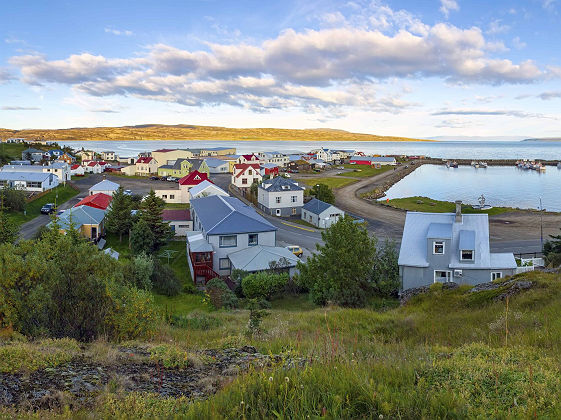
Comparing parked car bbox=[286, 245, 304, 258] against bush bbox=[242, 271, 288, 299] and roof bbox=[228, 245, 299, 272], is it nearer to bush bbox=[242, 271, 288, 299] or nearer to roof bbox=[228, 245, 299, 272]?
roof bbox=[228, 245, 299, 272]

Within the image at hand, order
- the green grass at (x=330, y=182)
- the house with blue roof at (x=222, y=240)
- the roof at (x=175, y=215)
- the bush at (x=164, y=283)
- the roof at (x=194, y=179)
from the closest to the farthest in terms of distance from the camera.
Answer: the bush at (x=164, y=283) → the house with blue roof at (x=222, y=240) → the roof at (x=175, y=215) → the roof at (x=194, y=179) → the green grass at (x=330, y=182)

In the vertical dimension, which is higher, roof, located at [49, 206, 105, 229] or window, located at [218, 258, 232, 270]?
roof, located at [49, 206, 105, 229]

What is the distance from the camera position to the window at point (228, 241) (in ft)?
101

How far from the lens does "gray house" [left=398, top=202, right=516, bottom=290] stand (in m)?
23.6

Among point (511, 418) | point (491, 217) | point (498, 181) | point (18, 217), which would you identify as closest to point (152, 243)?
point (18, 217)

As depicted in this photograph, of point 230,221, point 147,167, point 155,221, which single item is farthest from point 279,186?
point 147,167

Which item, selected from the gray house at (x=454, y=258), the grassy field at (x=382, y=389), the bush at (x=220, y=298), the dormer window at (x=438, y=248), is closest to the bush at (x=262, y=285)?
the bush at (x=220, y=298)

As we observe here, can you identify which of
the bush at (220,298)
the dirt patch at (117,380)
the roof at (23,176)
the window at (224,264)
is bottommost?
the bush at (220,298)

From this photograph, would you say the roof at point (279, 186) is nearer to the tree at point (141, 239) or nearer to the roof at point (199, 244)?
the roof at point (199, 244)

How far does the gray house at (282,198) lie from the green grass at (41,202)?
2707 cm

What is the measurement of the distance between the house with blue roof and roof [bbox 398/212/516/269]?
11251 mm

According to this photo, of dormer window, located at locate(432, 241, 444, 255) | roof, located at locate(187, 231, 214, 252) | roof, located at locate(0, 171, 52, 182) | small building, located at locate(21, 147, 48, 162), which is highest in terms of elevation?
small building, located at locate(21, 147, 48, 162)

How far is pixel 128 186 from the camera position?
76625 millimetres

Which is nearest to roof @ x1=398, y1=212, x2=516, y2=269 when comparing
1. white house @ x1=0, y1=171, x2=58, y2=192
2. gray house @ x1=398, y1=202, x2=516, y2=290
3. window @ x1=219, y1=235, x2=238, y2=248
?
gray house @ x1=398, y1=202, x2=516, y2=290
